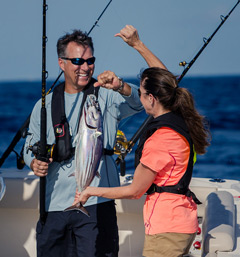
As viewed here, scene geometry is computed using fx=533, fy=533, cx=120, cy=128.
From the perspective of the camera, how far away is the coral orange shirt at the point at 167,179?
8.10 ft

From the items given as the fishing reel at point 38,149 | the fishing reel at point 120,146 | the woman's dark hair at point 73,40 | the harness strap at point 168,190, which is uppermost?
the woman's dark hair at point 73,40

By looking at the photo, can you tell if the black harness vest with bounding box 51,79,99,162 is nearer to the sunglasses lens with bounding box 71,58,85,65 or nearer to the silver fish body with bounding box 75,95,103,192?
the sunglasses lens with bounding box 71,58,85,65


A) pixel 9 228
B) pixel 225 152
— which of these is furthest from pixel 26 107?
pixel 9 228

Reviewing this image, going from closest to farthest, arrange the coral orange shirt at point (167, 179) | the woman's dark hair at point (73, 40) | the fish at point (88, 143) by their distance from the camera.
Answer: the coral orange shirt at point (167, 179)
the fish at point (88, 143)
the woman's dark hair at point (73, 40)

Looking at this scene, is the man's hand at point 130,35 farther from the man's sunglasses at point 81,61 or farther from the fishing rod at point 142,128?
the fishing rod at point 142,128

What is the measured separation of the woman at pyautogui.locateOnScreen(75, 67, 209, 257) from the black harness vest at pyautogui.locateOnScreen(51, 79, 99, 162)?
0.48 metres

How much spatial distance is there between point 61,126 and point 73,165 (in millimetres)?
235

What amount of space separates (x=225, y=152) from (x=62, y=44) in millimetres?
16593

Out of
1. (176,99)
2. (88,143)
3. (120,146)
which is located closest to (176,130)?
(176,99)

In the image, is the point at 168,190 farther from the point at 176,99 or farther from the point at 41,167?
the point at 41,167

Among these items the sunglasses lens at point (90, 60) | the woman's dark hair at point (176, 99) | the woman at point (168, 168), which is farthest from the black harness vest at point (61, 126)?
the woman's dark hair at point (176, 99)

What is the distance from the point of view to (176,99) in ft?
8.44

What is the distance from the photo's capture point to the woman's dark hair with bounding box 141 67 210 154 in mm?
2549

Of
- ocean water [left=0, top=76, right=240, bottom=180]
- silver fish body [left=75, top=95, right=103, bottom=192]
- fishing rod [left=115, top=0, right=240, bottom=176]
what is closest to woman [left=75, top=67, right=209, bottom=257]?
silver fish body [left=75, top=95, right=103, bottom=192]
